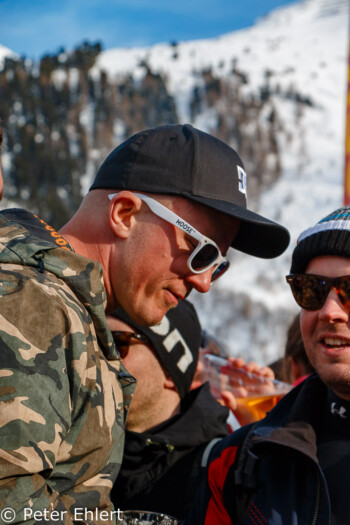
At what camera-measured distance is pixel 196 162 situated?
2312 millimetres

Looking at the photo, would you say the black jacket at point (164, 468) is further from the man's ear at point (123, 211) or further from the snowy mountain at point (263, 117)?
the snowy mountain at point (263, 117)

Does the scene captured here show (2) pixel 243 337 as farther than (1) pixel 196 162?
Yes

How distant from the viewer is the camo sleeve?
4.89ft

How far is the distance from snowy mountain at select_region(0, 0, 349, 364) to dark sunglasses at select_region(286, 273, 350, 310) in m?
31.2

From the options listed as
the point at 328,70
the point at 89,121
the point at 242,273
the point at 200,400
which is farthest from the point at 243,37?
the point at 200,400

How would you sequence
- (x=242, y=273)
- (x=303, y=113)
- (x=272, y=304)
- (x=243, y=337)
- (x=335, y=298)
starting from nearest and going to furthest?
(x=335, y=298) < (x=243, y=337) < (x=272, y=304) < (x=242, y=273) < (x=303, y=113)

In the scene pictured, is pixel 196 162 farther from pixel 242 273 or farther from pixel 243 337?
pixel 242 273

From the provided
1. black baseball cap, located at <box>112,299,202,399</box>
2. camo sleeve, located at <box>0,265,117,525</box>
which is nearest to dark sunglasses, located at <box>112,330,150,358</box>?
black baseball cap, located at <box>112,299,202,399</box>

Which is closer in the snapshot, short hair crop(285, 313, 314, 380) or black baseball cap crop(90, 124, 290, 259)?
black baseball cap crop(90, 124, 290, 259)

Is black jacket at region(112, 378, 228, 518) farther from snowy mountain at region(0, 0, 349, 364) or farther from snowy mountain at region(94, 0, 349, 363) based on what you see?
snowy mountain at region(0, 0, 349, 364)

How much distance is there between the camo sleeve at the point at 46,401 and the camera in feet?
4.89

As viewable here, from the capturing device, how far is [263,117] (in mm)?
77938

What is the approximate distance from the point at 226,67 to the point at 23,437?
92.4 m

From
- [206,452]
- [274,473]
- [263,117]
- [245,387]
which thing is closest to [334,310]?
[274,473]
